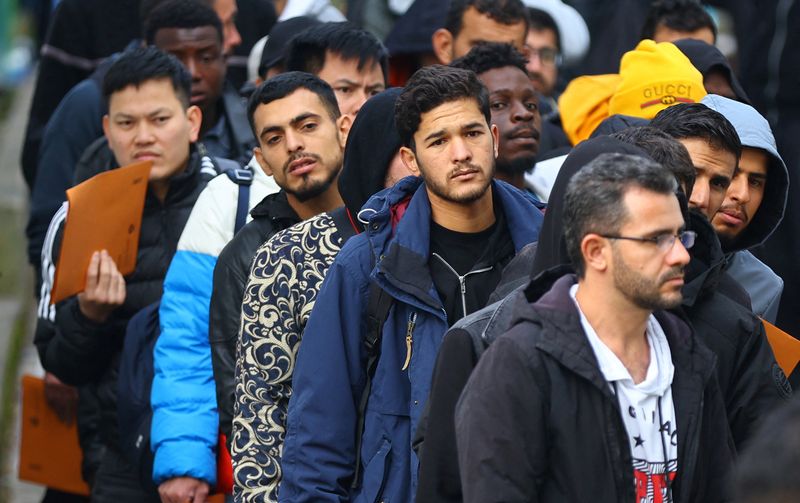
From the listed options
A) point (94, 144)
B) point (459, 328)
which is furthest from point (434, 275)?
point (94, 144)

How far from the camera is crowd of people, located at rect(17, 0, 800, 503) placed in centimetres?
375

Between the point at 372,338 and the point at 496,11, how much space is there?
3.35 metres

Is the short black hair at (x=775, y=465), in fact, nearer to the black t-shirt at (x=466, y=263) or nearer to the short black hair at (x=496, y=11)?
the black t-shirt at (x=466, y=263)

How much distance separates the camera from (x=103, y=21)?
29.0 ft

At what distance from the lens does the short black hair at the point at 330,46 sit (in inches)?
263

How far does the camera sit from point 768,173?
544 centimetres

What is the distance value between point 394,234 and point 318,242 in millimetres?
460

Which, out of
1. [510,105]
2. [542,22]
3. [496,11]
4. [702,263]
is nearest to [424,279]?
[702,263]

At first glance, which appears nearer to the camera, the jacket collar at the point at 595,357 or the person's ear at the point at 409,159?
the jacket collar at the point at 595,357

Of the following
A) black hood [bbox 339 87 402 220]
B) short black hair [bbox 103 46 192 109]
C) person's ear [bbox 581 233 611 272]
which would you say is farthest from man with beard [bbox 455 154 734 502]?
short black hair [bbox 103 46 192 109]

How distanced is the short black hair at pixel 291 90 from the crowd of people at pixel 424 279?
12 millimetres

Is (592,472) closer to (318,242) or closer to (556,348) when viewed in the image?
(556,348)

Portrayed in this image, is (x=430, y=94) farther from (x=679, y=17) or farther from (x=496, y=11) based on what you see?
(x=679, y=17)

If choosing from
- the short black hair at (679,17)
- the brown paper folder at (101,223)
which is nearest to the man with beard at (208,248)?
the brown paper folder at (101,223)
